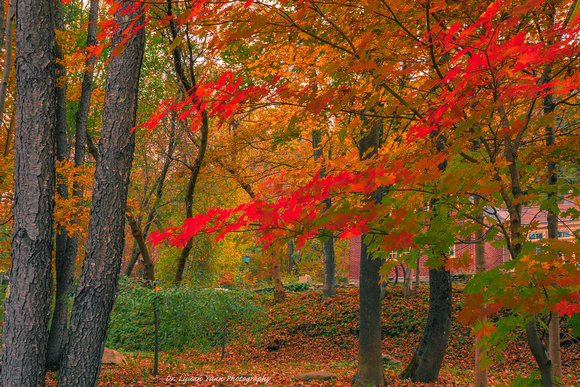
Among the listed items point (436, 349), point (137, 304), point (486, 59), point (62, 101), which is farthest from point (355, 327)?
point (486, 59)

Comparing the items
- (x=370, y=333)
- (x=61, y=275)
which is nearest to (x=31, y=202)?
(x=61, y=275)

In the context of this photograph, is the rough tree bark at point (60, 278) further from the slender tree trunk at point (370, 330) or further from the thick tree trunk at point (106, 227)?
the slender tree trunk at point (370, 330)

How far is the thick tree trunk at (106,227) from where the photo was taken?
3.86 meters

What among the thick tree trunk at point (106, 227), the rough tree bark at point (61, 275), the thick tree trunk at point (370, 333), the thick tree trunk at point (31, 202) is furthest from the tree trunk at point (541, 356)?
the rough tree bark at point (61, 275)

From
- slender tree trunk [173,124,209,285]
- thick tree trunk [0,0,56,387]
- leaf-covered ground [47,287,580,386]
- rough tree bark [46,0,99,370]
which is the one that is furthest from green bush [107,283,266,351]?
thick tree trunk [0,0,56,387]

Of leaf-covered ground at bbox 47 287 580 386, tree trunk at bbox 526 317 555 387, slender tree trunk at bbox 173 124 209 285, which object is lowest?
leaf-covered ground at bbox 47 287 580 386

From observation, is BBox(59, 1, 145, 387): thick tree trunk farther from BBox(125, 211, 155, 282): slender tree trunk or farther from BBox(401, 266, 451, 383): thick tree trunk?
BBox(125, 211, 155, 282): slender tree trunk

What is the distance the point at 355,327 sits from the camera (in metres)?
12.2

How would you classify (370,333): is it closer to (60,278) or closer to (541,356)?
(541,356)

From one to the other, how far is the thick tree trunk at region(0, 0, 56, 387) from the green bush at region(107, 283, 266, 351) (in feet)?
13.6

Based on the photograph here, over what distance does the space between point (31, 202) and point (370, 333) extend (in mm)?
5522

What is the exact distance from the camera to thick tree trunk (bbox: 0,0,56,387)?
145 inches

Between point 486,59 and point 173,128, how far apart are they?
1297cm

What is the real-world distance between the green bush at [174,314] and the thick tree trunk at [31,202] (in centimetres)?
414
